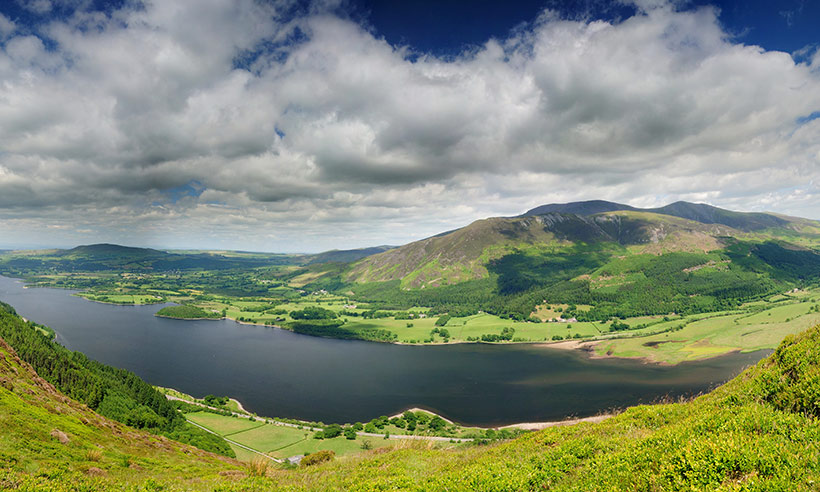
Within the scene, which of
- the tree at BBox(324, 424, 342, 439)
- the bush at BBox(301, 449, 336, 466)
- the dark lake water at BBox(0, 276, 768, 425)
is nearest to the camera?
the bush at BBox(301, 449, 336, 466)

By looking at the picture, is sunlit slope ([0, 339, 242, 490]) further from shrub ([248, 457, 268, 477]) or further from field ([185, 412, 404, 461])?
field ([185, 412, 404, 461])

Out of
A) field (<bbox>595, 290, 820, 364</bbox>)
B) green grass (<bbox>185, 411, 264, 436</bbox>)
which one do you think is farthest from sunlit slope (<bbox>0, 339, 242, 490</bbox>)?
field (<bbox>595, 290, 820, 364</bbox>)

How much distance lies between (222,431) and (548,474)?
333 feet

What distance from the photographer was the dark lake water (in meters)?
108

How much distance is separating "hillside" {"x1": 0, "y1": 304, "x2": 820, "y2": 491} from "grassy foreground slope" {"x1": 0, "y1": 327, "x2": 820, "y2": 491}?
4cm

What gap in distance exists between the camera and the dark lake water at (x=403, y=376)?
10812cm

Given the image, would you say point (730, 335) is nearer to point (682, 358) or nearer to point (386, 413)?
point (682, 358)

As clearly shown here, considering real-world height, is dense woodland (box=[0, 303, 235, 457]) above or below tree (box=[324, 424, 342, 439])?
above

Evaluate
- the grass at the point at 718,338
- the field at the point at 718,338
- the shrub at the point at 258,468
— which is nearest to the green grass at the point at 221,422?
the shrub at the point at 258,468

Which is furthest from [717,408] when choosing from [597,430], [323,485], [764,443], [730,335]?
[730,335]

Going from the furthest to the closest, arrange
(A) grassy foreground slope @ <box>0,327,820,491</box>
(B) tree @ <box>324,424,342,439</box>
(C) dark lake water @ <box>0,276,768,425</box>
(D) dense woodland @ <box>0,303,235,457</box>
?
1. (C) dark lake water @ <box>0,276,768,425</box>
2. (B) tree @ <box>324,424,342,439</box>
3. (D) dense woodland @ <box>0,303,235,457</box>
4. (A) grassy foreground slope @ <box>0,327,820,491</box>

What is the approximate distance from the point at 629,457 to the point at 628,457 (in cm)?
4

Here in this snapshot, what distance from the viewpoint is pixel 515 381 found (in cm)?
13012

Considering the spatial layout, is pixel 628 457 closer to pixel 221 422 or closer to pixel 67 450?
pixel 67 450
